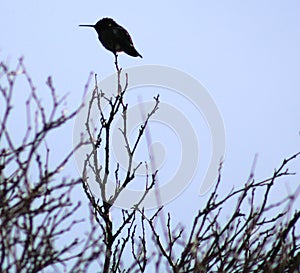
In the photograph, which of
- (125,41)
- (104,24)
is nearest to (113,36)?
(125,41)

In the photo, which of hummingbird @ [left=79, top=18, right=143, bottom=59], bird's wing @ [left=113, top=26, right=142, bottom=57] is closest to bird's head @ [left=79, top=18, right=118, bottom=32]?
hummingbird @ [left=79, top=18, right=143, bottom=59]

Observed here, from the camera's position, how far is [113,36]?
970cm

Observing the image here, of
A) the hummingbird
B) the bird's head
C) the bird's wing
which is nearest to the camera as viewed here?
the hummingbird

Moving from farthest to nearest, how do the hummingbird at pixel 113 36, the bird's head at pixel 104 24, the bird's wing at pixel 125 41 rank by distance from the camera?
the bird's head at pixel 104 24 < the bird's wing at pixel 125 41 < the hummingbird at pixel 113 36

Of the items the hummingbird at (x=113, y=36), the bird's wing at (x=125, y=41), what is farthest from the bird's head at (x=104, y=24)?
the bird's wing at (x=125, y=41)

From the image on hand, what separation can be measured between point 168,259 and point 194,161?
108 cm

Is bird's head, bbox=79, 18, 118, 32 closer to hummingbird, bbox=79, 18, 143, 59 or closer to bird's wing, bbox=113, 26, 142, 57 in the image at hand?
hummingbird, bbox=79, 18, 143, 59

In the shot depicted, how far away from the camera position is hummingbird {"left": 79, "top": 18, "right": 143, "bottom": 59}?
9437mm

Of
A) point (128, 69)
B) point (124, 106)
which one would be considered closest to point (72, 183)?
point (124, 106)

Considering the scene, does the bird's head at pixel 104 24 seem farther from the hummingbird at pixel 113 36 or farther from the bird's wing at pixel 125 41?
the bird's wing at pixel 125 41

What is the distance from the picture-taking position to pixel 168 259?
16.0ft

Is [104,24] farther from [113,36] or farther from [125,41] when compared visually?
[125,41]

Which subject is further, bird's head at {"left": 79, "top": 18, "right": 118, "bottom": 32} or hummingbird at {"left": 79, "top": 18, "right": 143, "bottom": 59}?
bird's head at {"left": 79, "top": 18, "right": 118, "bottom": 32}

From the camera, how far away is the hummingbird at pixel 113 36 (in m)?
9.44
